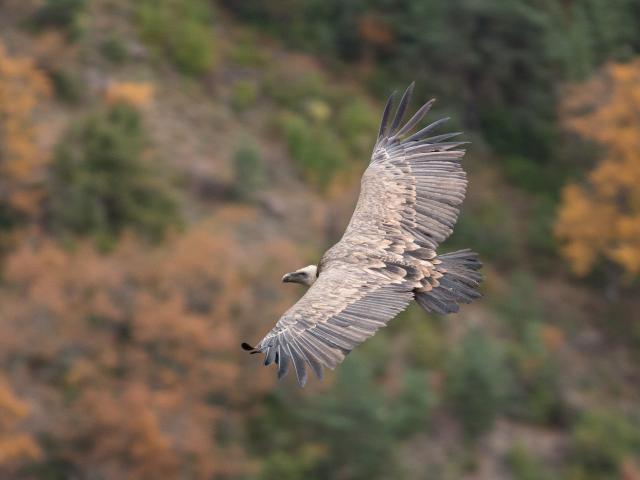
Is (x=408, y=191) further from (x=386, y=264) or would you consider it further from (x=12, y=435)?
(x=12, y=435)

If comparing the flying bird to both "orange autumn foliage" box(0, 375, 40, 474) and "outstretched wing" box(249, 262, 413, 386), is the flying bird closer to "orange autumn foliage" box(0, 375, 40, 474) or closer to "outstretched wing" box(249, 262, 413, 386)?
"outstretched wing" box(249, 262, 413, 386)

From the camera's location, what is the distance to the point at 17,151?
35.9 metres

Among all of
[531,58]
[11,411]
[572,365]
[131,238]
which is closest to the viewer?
[11,411]

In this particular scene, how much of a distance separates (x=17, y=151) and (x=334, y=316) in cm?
2437

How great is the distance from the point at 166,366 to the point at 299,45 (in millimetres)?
18423

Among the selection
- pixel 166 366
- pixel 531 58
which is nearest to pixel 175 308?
pixel 166 366

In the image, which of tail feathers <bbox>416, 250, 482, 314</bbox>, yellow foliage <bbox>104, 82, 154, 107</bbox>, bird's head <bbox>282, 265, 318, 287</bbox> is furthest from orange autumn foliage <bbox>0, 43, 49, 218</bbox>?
tail feathers <bbox>416, 250, 482, 314</bbox>

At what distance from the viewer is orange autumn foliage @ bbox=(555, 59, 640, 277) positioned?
39312 mm

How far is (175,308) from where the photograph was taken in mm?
31797

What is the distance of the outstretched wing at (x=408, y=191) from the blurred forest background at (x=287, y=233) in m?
16.4

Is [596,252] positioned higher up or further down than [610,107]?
further down

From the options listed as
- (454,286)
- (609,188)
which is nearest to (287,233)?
(609,188)

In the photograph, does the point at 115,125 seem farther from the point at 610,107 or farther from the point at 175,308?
the point at 610,107

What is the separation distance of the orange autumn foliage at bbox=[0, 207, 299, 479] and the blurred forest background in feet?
0.17
